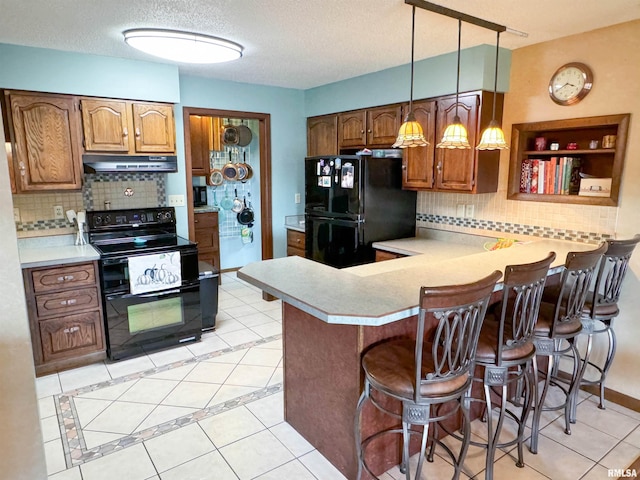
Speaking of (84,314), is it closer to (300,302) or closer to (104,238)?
(104,238)

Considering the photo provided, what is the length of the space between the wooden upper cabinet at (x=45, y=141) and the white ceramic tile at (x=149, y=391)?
1.63 meters

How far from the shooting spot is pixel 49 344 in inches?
119

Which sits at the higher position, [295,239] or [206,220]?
[206,220]

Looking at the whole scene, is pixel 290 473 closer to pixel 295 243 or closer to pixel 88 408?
pixel 88 408

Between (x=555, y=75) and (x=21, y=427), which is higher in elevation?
(x=555, y=75)

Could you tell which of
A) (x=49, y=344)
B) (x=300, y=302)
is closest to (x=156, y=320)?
(x=49, y=344)

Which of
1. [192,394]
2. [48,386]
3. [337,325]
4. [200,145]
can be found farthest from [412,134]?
[200,145]

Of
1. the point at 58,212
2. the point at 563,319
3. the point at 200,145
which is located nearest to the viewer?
the point at 563,319

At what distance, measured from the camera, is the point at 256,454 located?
2.21 meters

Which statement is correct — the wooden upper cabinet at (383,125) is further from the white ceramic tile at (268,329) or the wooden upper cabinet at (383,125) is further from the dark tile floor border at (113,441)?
the dark tile floor border at (113,441)

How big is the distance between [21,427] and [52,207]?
112 inches

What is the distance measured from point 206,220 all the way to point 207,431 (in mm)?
3305

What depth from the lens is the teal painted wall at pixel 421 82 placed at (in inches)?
121

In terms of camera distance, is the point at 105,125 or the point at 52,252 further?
the point at 105,125
